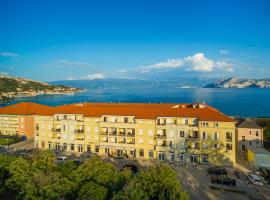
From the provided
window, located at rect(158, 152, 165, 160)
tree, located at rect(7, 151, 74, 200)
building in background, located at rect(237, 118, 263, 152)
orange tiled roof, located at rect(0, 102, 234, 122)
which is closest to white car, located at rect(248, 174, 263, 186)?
orange tiled roof, located at rect(0, 102, 234, 122)

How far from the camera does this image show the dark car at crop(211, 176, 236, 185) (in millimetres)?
37781

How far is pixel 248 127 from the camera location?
55.2 metres

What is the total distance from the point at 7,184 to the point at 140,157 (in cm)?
2491

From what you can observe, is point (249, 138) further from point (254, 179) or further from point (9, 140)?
point (9, 140)

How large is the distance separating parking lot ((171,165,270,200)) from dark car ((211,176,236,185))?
67cm

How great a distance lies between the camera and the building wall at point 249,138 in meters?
54.6

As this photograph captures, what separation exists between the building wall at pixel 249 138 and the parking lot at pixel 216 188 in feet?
47.6

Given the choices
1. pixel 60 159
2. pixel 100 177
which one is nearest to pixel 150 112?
pixel 60 159

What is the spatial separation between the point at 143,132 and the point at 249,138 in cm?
2419

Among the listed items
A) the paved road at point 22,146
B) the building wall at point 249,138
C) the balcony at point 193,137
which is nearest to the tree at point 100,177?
the balcony at point 193,137

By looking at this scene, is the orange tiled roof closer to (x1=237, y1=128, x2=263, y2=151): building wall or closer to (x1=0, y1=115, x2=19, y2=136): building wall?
(x1=237, y1=128, x2=263, y2=151): building wall

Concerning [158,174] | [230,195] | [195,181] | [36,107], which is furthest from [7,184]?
[36,107]

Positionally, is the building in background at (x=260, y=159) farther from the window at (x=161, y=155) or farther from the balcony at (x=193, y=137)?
the window at (x=161, y=155)

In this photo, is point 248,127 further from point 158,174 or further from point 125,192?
point 125,192
